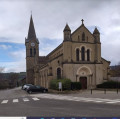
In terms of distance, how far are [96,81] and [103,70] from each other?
3.89m

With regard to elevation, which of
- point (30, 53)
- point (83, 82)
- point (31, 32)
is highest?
point (31, 32)

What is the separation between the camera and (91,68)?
4125cm

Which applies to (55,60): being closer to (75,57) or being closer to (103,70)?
(75,57)

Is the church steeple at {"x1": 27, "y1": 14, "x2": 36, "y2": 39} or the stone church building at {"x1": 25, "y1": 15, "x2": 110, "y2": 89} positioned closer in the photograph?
the stone church building at {"x1": 25, "y1": 15, "x2": 110, "y2": 89}

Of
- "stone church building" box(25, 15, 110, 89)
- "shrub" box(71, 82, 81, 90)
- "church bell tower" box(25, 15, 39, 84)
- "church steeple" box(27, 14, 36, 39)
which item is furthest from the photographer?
"church steeple" box(27, 14, 36, 39)

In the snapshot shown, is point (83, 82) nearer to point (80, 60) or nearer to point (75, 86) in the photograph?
point (75, 86)

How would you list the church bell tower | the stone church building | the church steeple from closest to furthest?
the stone church building → the church bell tower → the church steeple

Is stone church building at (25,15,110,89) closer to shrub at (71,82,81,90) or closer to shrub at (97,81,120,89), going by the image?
shrub at (97,81,120,89)

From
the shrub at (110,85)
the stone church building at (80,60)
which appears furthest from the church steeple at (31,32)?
the shrub at (110,85)

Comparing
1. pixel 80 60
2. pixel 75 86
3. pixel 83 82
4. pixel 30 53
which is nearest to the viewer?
pixel 75 86

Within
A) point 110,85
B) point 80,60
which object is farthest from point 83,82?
point 110,85

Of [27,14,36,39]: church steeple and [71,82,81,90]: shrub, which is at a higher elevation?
[27,14,36,39]: church steeple

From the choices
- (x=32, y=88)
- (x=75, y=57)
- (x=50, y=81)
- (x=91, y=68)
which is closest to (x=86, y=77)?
(x=91, y=68)

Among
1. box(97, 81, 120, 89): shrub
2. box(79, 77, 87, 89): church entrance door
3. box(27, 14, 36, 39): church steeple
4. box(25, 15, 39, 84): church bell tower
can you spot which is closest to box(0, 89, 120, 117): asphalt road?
box(97, 81, 120, 89): shrub
